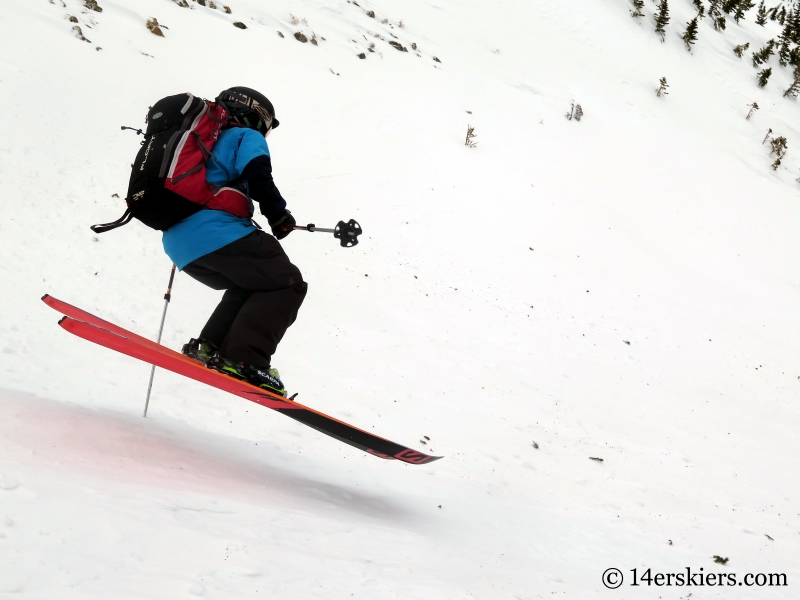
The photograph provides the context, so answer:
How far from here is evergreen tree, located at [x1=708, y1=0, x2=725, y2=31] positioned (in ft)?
81.0

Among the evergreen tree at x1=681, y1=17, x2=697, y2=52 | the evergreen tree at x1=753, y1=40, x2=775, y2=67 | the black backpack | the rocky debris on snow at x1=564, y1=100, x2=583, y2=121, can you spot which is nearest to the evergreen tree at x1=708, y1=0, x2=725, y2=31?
the evergreen tree at x1=753, y1=40, x2=775, y2=67

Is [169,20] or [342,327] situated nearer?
[342,327]

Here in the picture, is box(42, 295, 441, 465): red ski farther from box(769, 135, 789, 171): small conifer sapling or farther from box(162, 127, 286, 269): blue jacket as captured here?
box(769, 135, 789, 171): small conifer sapling

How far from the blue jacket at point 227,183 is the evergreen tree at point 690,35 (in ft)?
75.5

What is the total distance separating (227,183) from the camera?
3.47 metres

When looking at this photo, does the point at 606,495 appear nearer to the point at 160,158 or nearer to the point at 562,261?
the point at 160,158

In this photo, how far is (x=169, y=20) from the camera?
40.8ft

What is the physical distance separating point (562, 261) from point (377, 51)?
320 inches

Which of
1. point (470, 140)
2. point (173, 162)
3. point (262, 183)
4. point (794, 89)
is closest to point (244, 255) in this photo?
point (262, 183)

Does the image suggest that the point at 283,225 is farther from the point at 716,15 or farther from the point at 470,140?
the point at 716,15

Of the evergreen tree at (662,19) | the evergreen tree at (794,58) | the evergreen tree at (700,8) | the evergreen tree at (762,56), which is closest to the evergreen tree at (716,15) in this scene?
the evergreen tree at (700,8)

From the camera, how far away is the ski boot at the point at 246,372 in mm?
3617

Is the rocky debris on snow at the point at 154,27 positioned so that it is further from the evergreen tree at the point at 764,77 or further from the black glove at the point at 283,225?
the evergreen tree at the point at 764,77

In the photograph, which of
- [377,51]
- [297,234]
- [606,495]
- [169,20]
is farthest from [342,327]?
[377,51]
